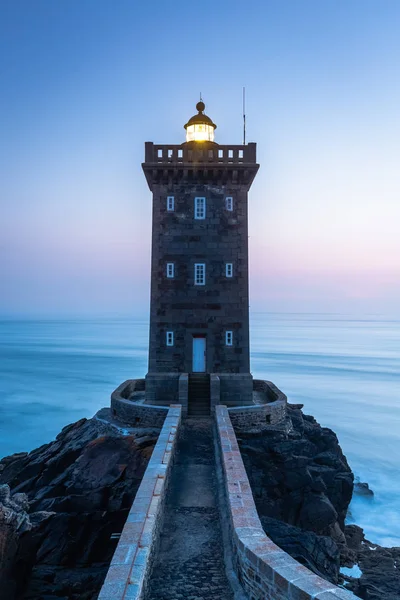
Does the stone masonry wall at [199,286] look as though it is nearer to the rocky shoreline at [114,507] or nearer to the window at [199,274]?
the window at [199,274]

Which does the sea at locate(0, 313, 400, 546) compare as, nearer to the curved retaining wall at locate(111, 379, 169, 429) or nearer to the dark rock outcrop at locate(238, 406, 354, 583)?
the dark rock outcrop at locate(238, 406, 354, 583)

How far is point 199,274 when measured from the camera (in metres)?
16.9

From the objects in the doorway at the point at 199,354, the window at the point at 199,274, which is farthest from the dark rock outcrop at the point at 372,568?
the window at the point at 199,274

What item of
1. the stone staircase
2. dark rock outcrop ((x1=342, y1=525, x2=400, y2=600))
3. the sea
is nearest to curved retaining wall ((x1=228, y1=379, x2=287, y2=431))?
the stone staircase

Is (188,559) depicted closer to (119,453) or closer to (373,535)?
(119,453)

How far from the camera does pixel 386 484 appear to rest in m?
26.5

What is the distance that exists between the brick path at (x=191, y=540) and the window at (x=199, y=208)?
8.93m

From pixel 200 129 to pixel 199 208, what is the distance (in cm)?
345

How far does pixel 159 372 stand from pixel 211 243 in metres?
5.24

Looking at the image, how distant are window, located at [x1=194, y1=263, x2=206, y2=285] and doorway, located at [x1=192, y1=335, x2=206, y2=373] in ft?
6.80

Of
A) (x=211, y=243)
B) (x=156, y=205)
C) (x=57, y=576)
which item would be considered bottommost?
(x=57, y=576)

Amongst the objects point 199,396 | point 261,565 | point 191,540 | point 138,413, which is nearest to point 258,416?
point 199,396

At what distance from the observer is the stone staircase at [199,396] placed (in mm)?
15273

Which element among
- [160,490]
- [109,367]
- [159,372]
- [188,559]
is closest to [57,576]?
[160,490]
